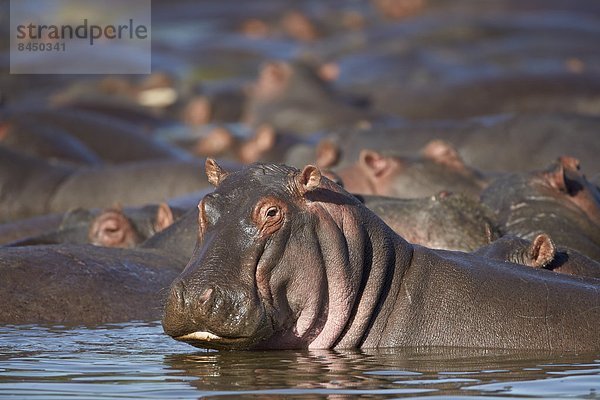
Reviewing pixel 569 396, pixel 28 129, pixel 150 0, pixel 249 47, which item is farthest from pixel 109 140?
pixel 150 0

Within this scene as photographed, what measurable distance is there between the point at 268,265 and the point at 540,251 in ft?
5.64

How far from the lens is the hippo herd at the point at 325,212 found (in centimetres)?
600

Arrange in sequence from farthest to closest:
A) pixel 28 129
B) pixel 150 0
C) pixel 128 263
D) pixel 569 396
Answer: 1. pixel 150 0
2. pixel 28 129
3. pixel 128 263
4. pixel 569 396

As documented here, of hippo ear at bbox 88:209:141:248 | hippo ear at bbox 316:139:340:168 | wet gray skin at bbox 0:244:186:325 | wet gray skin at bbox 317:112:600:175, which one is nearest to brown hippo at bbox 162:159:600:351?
wet gray skin at bbox 0:244:186:325

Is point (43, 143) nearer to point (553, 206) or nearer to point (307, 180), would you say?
point (553, 206)

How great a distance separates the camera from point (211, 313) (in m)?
5.72

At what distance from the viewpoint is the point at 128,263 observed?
7852 mm

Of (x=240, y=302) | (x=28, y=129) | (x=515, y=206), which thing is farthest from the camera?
(x=28, y=129)

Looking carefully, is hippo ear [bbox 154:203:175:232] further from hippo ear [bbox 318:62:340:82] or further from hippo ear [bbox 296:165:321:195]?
hippo ear [bbox 318:62:340:82]

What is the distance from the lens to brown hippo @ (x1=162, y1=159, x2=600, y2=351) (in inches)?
229

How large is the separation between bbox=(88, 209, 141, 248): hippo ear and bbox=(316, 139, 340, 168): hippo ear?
9.50 feet

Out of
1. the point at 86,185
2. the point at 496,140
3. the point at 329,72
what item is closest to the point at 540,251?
the point at 496,140

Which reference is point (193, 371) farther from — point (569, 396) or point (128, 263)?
point (128, 263)

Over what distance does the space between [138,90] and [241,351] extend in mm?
17358
